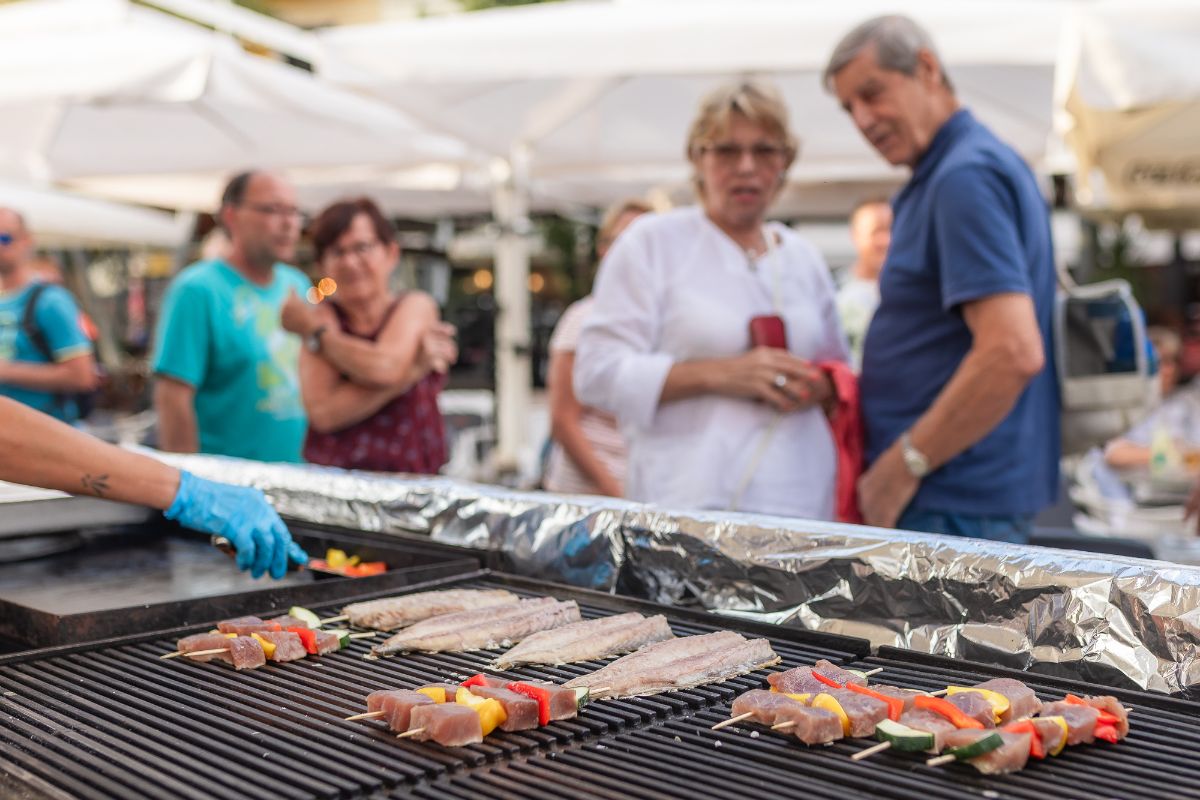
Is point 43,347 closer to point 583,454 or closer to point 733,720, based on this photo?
point 583,454

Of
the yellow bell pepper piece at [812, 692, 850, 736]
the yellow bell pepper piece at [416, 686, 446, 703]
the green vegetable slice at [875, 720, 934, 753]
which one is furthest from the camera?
the yellow bell pepper piece at [416, 686, 446, 703]

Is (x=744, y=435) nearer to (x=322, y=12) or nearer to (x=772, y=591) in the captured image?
(x=772, y=591)

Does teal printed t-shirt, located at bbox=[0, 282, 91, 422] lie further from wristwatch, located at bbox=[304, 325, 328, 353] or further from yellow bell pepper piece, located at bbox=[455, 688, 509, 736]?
yellow bell pepper piece, located at bbox=[455, 688, 509, 736]

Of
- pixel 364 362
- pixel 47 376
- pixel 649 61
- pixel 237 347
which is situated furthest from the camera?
pixel 47 376

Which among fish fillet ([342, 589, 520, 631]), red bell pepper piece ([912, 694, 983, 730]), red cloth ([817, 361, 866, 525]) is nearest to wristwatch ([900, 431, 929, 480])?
red cloth ([817, 361, 866, 525])

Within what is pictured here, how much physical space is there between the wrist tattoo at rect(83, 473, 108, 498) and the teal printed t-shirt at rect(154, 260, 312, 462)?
2215 mm

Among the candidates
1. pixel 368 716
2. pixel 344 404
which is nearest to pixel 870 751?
pixel 368 716

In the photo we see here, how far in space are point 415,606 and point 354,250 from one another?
6.67 feet

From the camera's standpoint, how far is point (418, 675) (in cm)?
237

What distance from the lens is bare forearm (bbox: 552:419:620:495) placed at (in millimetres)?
4816

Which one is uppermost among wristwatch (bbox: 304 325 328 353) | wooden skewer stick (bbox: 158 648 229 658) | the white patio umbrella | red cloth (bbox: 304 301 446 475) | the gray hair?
the white patio umbrella

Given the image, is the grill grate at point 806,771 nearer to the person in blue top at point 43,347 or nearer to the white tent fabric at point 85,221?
the person in blue top at point 43,347

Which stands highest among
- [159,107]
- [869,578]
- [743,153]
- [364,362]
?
[159,107]

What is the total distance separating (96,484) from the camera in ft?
8.40
